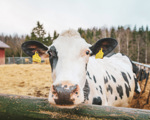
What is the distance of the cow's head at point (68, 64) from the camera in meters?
1.32

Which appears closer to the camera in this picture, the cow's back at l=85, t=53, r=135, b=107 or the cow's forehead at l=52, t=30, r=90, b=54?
the cow's forehead at l=52, t=30, r=90, b=54

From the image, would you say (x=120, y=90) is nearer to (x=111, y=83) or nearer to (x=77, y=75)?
(x=111, y=83)

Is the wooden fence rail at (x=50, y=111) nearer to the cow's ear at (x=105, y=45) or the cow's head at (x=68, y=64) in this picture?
the cow's head at (x=68, y=64)

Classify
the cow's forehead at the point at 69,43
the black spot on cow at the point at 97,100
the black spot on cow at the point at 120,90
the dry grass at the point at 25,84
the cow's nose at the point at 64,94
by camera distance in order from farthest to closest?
the dry grass at the point at 25,84 < the black spot on cow at the point at 120,90 < the black spot on cow at the point at 97,100 < the cow's forehead at the point at 69,43 < the cow's nose at the point at 64,94

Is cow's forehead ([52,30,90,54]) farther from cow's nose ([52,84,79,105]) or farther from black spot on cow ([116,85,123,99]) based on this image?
black spot on cow ([116,85,123,99])

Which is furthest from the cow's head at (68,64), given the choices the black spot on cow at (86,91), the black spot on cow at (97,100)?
the black spot on cow at (97,100)

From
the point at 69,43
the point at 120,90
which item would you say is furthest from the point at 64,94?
the point at 120,90

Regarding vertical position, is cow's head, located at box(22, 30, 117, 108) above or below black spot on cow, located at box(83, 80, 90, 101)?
above

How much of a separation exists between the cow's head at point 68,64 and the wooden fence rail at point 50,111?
107mm

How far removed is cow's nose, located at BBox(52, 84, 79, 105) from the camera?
1.31 meters

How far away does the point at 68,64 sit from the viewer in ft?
5.57

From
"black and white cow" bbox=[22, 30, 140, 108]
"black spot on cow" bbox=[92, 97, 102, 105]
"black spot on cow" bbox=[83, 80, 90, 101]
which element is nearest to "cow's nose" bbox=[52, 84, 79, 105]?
"black and white cow" bbox=[22, 30, 140, 108]

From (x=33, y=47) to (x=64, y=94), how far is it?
162 cm

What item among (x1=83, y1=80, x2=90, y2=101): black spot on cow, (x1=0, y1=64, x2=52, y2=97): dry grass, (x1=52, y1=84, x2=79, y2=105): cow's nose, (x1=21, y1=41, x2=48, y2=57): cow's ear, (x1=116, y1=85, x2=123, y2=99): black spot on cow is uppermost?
(x1=21, y1=41, x2=48, y2=57): cow's ear
